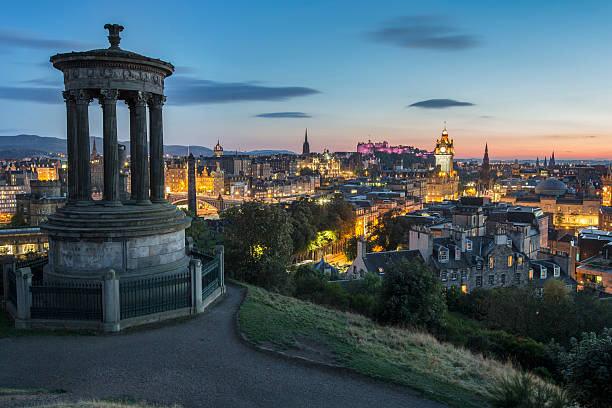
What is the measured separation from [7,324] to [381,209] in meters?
97.3

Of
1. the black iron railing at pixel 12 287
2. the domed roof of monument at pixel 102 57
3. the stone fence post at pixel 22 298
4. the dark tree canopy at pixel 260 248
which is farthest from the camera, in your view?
the dark tree canopy at pixel 260 248

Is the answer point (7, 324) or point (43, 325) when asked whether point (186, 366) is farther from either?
point (7, 324)

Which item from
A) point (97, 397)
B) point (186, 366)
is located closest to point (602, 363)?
point (186, 366)

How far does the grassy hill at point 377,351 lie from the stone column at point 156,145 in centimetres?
571

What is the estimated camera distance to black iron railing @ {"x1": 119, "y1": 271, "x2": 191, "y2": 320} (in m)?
15.5

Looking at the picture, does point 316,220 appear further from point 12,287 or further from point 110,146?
point 12,287

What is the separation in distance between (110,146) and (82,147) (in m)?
1.09

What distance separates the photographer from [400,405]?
10969 millimetres

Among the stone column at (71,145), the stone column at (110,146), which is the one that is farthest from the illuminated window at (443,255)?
the stone column at (71,145)

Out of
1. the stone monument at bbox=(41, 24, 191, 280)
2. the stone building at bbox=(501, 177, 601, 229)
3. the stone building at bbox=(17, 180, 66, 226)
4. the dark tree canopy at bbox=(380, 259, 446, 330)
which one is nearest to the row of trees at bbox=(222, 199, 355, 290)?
the dark tree canopy at bbox=(380, 259, 446, 330)

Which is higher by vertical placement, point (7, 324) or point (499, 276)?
point (7, 324)

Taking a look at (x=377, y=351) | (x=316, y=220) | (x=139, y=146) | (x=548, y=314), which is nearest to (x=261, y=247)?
(x=139, y=146)

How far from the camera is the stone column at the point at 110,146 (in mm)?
17484

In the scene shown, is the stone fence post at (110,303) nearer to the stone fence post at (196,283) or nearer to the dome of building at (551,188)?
the stone fence post at (196,283)
